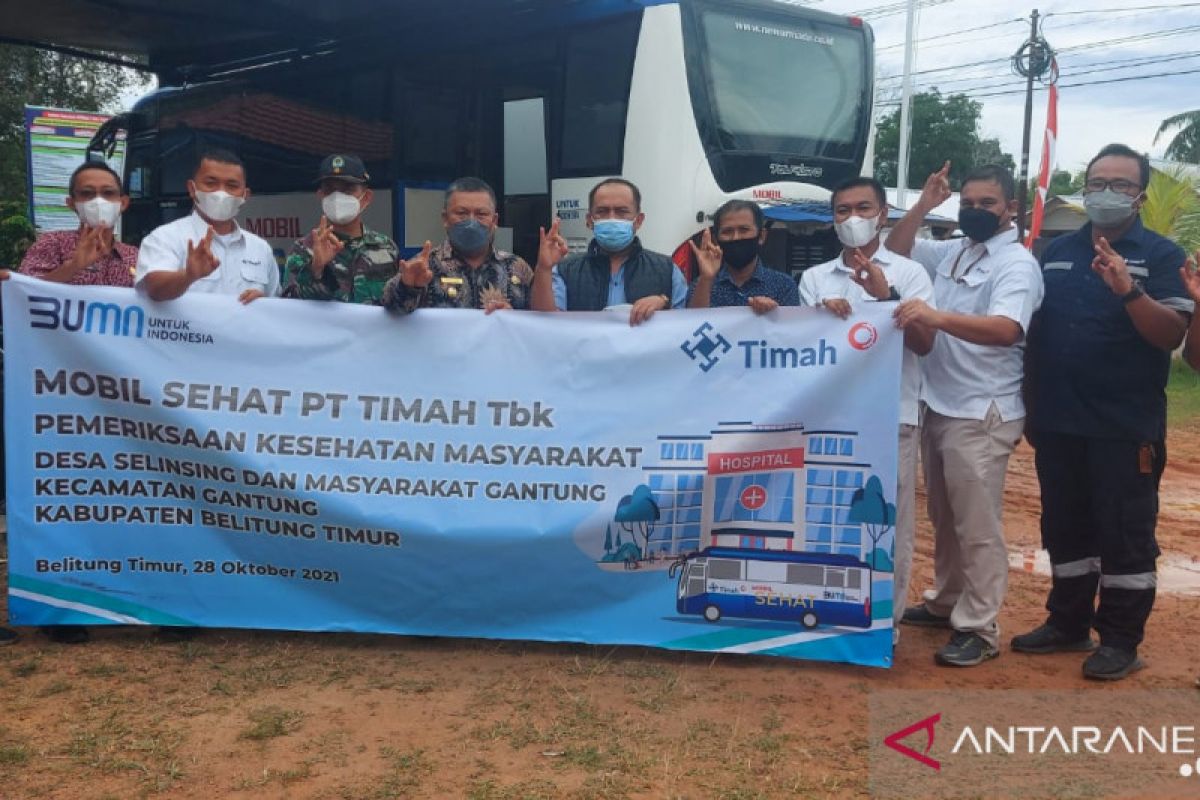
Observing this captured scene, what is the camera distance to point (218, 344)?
14.4 ft

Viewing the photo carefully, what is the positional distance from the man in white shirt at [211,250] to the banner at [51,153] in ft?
46.1

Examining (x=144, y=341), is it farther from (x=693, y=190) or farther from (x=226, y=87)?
(x=226, y=87)

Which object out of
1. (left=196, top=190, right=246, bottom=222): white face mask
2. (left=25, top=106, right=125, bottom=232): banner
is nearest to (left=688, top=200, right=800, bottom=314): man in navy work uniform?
(left=196, top=190, right=246, bottom=222): white face mask

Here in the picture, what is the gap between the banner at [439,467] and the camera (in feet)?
13.9

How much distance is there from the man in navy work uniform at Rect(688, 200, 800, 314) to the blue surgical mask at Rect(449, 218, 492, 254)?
2.78 ft

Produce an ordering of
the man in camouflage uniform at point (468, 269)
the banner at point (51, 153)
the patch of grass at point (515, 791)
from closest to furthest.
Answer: the patch of grass at point (515, 791) < the man in camouflage uniform at point (468, 269) < the banner at point (51, 153)

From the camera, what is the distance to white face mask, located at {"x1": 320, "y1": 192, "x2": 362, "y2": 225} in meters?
4.68

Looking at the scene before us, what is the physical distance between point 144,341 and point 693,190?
4789mm

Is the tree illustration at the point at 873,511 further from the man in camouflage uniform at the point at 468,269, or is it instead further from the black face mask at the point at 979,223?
the man in camouflage uniform at the point at 468,269

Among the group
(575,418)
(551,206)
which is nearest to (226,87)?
(551,206)

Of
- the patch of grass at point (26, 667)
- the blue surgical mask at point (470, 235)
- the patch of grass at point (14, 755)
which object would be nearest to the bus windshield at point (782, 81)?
the blue surgical mask at point (470, 235)

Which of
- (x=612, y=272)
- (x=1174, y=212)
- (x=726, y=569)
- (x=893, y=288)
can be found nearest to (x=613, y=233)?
Answer: (x=612, y=272)

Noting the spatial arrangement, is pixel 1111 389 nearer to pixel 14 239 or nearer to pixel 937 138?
pixel 14 239

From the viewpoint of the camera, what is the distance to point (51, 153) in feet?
56.2
